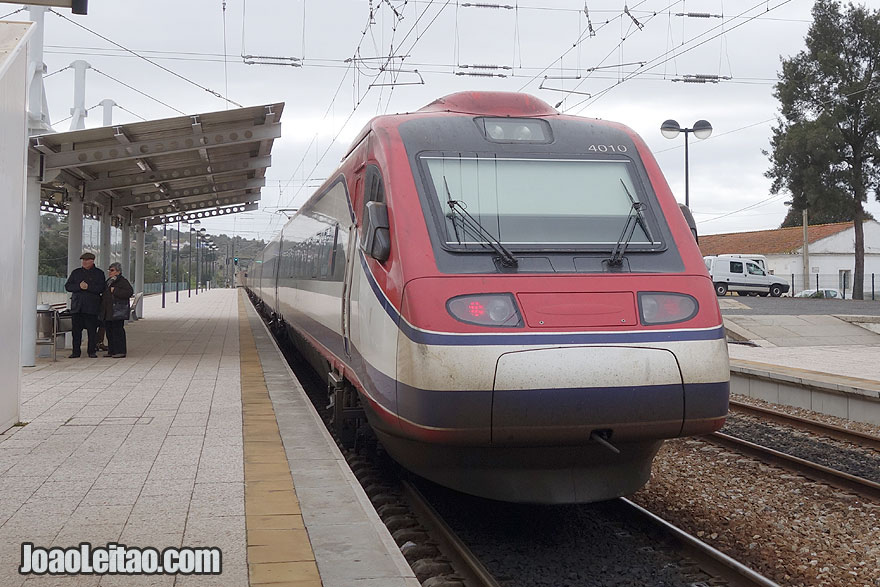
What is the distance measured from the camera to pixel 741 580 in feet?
15.8

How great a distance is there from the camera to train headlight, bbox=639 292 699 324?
5.21 metres

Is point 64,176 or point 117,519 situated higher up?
point 64,176

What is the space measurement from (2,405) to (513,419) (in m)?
4.75

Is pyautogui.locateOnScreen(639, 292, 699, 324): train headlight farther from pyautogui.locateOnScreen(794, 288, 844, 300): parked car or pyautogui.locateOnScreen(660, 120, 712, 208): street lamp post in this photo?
pyautogui.locateOnScreen(794, 288, 844, 300): parked car

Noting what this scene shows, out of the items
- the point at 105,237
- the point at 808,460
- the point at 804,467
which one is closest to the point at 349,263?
the point at 804,467

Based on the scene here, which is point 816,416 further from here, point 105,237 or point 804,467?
point 105,237

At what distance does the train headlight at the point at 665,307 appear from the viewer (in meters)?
5.21

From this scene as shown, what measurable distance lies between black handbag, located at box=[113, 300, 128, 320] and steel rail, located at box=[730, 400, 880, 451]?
934 cm

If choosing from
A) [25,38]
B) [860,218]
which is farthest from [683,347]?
[860,218]

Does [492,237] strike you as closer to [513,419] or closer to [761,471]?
[513,419]

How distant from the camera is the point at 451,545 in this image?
5.17 m

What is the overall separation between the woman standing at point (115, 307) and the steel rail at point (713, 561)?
33.1 ft

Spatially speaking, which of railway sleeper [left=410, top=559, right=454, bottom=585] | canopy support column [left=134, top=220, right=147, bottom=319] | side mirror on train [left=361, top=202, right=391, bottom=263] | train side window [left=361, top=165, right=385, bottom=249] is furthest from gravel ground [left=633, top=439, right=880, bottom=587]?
canopy support column [left=134, top=220, right=147, bottom=319]

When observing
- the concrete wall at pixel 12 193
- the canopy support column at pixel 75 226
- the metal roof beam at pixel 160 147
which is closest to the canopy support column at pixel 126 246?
the canopy support column at pixel 75 226
